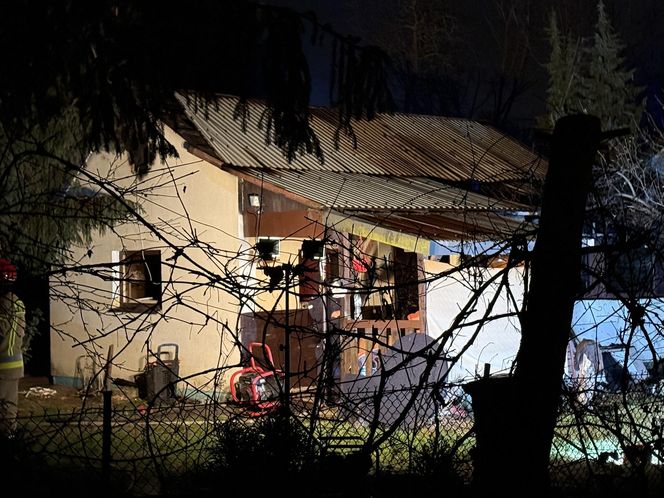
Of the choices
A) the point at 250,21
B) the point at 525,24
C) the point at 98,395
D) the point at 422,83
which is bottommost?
the point at 98,395

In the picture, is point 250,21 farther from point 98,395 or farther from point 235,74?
point 98,395

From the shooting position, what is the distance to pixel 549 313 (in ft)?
12.0

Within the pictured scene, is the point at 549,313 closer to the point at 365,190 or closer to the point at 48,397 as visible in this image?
the point at 365,190

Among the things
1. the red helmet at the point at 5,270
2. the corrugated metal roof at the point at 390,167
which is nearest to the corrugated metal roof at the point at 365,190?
the corrugated metal roof at the point at 390,167

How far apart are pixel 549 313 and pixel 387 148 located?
48.7 ft

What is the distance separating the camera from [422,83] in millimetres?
33719

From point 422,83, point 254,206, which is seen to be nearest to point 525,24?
point 422,83

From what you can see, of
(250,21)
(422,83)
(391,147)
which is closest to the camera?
(250,21)

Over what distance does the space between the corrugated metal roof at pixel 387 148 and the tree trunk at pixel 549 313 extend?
347 inches

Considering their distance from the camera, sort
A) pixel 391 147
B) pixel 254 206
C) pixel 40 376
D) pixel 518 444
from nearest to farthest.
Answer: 1. pixel 518 444
2. pixel 254 206
3. pixel 40 376
4. pixel 391 147

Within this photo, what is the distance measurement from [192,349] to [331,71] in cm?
970

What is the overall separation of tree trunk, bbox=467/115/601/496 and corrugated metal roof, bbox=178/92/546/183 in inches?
347

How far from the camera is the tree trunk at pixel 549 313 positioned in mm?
3662

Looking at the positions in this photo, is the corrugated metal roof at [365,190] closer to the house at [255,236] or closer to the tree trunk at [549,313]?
the house at [255,236]
